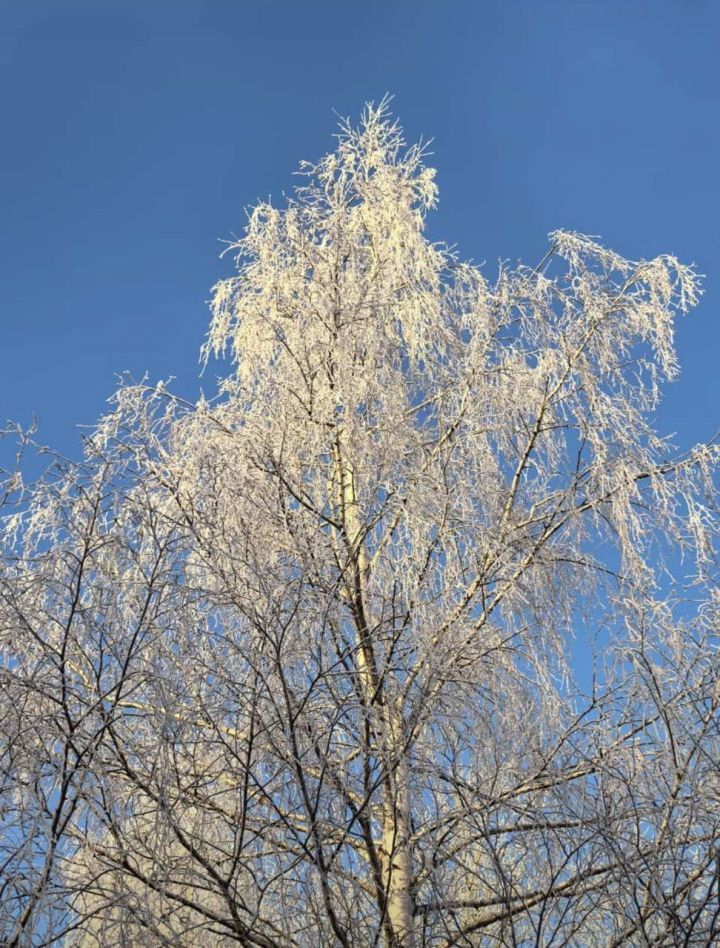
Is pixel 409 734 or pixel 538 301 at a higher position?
pixel 538 301

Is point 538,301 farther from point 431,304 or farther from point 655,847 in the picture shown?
point 655,847

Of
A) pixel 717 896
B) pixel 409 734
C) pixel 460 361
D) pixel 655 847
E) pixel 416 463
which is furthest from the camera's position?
pixel 460 361

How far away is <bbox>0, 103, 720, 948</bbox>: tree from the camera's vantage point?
363 centimetres

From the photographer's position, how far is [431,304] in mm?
6387

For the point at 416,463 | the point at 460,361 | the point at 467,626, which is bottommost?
the point at 467,626

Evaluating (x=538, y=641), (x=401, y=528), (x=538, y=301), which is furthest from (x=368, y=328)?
(x=538, y=641)

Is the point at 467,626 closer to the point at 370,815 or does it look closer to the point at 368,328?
the point at 370,815

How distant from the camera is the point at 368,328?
596cm

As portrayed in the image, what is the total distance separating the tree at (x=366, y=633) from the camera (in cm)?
363

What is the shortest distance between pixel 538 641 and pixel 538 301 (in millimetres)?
1934

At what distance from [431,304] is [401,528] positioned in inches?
69.1

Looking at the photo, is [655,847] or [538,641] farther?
[538,641]

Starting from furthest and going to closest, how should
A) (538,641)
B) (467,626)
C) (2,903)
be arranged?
1. (538,641)
2. (467,626)
3. (2,903)

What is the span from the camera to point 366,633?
180 inches
